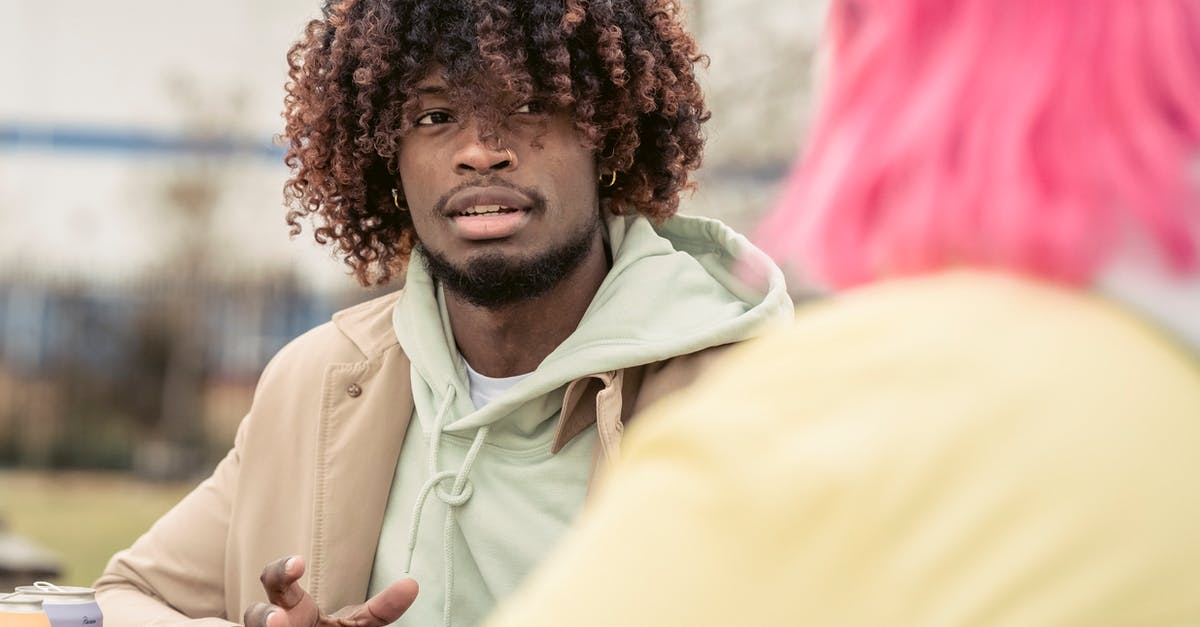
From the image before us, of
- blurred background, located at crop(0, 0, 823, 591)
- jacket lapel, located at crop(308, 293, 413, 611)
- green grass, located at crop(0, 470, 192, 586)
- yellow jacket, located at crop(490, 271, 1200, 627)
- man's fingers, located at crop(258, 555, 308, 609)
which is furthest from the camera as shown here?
blurred background, located at crop(0, 0, 823, 591)

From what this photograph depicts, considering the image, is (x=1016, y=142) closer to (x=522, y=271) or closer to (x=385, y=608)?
(x=385, y=608)

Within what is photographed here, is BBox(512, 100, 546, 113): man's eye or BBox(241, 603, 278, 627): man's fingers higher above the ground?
BBox(512, 100, 546, 113): man's eye

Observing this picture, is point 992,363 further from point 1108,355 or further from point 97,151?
point 97,151

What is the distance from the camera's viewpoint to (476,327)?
3158 mm

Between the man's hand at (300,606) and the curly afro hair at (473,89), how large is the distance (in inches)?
41.0

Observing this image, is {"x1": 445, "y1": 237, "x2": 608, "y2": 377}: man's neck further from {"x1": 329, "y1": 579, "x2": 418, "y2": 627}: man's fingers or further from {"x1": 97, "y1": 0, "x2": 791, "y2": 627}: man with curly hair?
{"x1": 329, "y1": 579, "x2": 418, "y2": 627}: man's fingers

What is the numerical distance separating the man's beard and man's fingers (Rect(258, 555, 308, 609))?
30.1 inches

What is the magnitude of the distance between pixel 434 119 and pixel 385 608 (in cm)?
113

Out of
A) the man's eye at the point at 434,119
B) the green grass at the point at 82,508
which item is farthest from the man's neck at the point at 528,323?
the green grass at the point at 82,508

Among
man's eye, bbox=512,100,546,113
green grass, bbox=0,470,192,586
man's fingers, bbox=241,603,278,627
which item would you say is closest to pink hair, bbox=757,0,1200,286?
man's fingers, bbox=241,603,278,627

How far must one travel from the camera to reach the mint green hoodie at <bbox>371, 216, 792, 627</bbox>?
281 centimetres

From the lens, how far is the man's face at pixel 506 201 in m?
3.04

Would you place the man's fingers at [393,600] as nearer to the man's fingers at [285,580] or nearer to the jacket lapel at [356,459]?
the man's fingers at [285,580]

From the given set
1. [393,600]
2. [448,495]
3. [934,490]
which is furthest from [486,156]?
[934,490]
